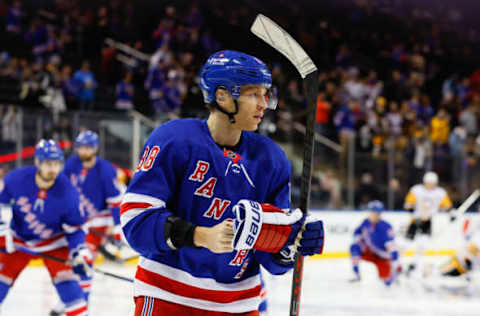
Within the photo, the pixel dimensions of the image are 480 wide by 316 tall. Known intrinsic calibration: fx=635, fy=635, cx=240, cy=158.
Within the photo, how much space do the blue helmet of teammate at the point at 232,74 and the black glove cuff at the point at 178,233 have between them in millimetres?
410

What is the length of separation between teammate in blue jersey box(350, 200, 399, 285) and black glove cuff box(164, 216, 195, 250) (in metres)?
6.36

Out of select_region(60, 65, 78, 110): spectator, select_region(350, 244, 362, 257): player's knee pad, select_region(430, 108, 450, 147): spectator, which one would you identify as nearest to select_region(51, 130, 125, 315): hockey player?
select_region(350, 244, 362, 257): player's knee pad

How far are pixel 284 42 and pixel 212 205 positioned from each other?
20.5 inches

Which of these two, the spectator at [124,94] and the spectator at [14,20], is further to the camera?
the spectator at [14,20]

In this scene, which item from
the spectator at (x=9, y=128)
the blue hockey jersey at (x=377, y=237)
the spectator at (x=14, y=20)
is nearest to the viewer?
the spectator at (x=9, y=128)

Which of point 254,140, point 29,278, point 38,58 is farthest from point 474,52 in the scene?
point 254,140

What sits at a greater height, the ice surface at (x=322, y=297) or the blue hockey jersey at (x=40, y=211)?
the blue hockey jersey at (x=40, y=211)

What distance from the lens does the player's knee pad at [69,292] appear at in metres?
3.91

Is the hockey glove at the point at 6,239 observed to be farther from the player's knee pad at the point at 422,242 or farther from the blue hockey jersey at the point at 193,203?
the player's knee pad at the point at 422,242

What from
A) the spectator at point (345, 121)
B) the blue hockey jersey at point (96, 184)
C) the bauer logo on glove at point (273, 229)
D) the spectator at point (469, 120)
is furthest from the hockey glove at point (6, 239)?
the spectator at point (469, 120)

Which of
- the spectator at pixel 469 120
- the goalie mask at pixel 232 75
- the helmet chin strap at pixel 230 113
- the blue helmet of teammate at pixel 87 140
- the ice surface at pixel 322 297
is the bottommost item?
the ice surface at pixel 322 297

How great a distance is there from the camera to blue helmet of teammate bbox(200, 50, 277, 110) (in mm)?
1802

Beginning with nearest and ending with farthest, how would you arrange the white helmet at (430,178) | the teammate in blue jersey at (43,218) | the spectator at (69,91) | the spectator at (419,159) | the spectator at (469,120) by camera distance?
the teammate in blue jersey at (43,218)
the white helmet at (430,178)
the spectator at (69,91)
the spectator at (419,159)
the spectator at (469,120)

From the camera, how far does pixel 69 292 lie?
394 cm
